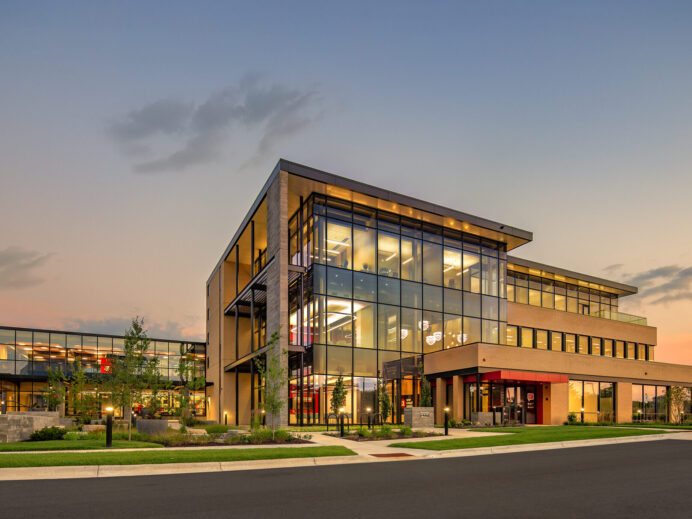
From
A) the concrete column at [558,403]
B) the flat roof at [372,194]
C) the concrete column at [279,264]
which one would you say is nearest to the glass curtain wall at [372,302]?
the concrete column at [279,264]

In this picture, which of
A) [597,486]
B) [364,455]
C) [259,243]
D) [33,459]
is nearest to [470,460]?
[364,455]

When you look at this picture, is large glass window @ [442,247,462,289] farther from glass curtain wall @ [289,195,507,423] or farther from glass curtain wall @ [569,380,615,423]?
glass curtain wall @ [569,380,615,423]

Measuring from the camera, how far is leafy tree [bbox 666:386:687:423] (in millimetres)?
42947

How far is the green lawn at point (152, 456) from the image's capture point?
42.1 feet

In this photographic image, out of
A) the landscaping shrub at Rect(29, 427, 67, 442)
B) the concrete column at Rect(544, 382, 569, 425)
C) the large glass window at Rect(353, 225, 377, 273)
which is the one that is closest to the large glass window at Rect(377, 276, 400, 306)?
the large glass window at Rect(353, 225, 377, 273)

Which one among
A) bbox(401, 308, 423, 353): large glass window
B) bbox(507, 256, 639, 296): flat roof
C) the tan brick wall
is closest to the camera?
bbox(401, 308, 423, 353): large glass window

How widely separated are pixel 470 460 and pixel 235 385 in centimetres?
3550

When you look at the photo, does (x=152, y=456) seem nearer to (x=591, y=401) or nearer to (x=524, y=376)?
(x=524, y=376)

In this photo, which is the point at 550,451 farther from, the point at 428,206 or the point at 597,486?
the point at 428,206

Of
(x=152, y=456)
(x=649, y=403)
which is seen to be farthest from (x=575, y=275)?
(x=152, y=456)

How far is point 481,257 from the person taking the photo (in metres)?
42.0

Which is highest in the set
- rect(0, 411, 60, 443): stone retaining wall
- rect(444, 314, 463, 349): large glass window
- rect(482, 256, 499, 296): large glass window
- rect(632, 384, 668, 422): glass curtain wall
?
rect(482, 256, 499, 296): large glass window

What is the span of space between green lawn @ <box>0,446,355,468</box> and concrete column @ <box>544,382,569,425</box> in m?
23.8

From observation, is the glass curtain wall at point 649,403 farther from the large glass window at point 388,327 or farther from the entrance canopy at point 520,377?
the large glass window at point 388,327
